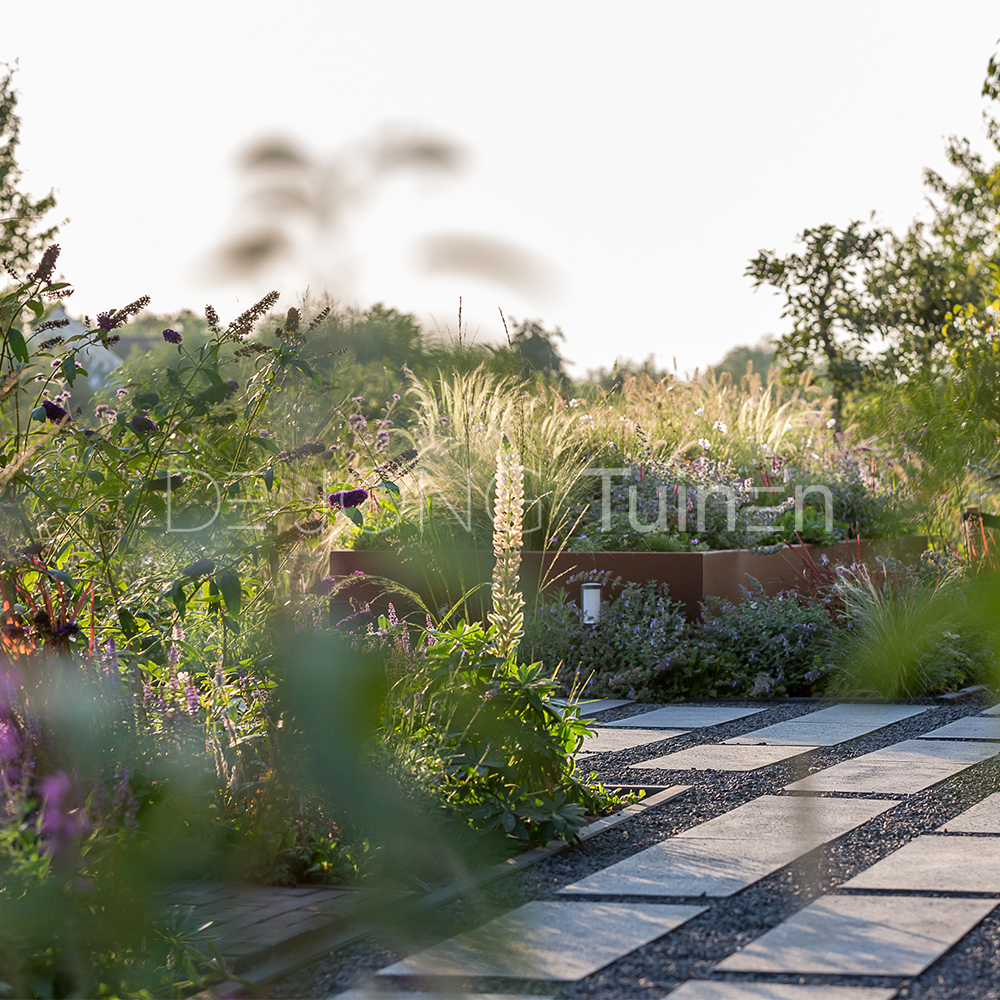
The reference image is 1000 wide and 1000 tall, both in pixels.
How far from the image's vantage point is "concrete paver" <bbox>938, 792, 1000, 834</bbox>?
302cm

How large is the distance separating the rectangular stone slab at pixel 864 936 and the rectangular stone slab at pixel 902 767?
96cm

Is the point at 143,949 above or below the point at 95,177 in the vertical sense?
below

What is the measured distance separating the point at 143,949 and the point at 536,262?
Result: 1897mm

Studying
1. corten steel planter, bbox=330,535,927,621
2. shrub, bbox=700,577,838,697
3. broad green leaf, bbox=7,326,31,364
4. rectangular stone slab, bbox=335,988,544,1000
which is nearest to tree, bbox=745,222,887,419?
corten steel planter, bbox=330,535,927,621

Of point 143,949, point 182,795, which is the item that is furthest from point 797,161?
point 182,795

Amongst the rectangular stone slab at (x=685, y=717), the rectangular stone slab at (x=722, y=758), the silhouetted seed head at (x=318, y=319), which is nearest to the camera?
the silhouetted seed head at (x=318, y=319)

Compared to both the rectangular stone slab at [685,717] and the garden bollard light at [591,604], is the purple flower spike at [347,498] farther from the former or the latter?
the garden bollard light at [591,604]

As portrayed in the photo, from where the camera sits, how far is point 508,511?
143 inches

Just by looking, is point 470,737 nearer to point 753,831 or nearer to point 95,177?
point 753,831

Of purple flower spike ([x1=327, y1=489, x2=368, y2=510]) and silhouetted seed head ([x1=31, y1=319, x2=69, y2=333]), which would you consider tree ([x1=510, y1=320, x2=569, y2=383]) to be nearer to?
purple flower spike ([x1=327, y1=489, x2=368, y2=510])

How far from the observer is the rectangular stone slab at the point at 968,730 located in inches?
175

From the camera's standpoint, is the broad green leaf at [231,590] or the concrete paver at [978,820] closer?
the broad green leaf at [231,590]

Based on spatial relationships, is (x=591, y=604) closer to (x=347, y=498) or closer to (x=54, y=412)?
(x=347, y=498)

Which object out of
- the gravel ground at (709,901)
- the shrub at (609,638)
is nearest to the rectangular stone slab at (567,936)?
the gravel ground at (709,901)
